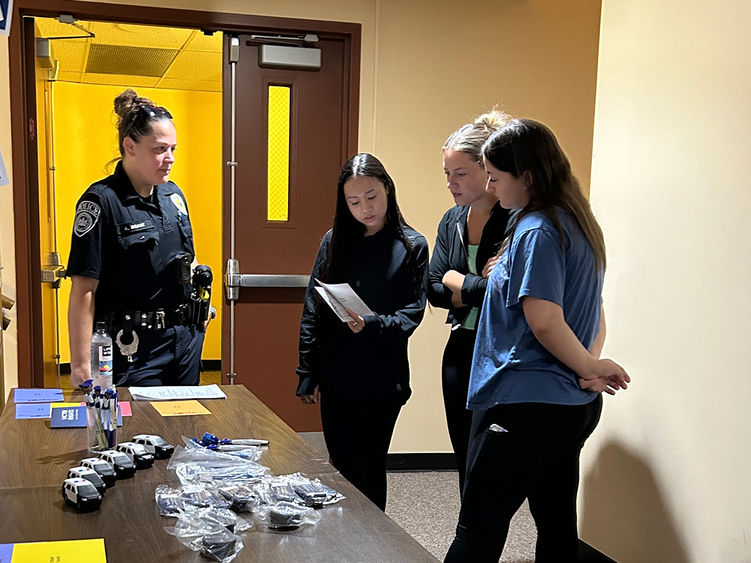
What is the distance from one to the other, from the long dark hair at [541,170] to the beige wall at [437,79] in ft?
7.22

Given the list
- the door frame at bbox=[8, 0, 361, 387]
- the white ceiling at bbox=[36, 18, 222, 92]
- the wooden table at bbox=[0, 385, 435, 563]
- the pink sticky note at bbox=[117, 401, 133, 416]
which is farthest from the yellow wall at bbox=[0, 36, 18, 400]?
the wooden table at bbox=[0, 385, 435, 563]

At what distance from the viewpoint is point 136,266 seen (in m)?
2.53

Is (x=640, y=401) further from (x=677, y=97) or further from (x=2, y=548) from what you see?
(x=2, y=548)

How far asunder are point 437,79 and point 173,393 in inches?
96.5

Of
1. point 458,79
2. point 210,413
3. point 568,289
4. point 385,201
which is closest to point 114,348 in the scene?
point 210,413

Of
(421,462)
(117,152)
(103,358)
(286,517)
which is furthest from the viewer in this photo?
(117,152)

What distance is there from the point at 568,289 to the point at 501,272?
7.0 inches

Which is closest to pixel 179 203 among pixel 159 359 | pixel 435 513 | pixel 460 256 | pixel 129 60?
pixel 159 359

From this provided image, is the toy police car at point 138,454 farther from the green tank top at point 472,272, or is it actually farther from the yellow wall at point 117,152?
the yellow wall at point 117,152

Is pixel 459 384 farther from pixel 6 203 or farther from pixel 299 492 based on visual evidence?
pixel 6 203

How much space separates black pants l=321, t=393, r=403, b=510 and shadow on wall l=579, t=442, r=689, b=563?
2.95 feet

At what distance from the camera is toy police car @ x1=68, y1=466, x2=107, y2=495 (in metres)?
1.54

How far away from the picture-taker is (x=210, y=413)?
225 centimetres

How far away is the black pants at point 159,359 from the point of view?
8.40 feet
